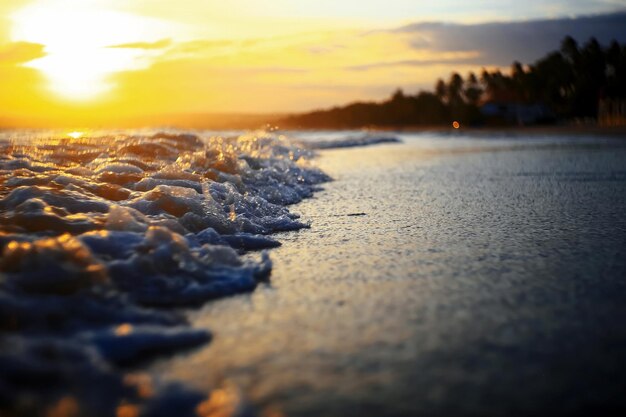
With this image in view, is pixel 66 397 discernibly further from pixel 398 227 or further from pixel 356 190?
pixel 356 190

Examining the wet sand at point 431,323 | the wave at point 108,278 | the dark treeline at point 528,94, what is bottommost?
the wet sand at point 431,323

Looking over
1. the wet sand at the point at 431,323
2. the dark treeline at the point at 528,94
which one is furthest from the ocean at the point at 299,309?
the dark treeline at the point at 528,94

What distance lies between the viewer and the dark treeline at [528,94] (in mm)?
49219

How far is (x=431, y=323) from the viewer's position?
1.69 m

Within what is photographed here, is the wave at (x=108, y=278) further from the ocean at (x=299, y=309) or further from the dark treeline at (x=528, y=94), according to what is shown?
the dark treeline at (x=528, y=94)

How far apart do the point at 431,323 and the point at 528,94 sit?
200 feet

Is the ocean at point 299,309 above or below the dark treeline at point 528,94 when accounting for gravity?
below

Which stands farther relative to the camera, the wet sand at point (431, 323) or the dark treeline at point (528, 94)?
the dark treeline at point (528, 94)

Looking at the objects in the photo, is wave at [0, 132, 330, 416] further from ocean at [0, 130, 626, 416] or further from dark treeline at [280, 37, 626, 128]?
dark treeline at [280, 37, 626, 128]

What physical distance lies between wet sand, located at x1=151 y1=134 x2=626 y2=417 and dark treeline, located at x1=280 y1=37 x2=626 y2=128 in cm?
5216

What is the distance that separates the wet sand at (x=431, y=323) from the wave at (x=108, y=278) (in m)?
0.12

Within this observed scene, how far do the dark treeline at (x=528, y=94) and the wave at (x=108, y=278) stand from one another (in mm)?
52622

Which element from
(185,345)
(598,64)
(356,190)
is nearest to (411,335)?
(185,345)

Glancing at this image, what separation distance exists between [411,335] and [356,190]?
3.92 metres
